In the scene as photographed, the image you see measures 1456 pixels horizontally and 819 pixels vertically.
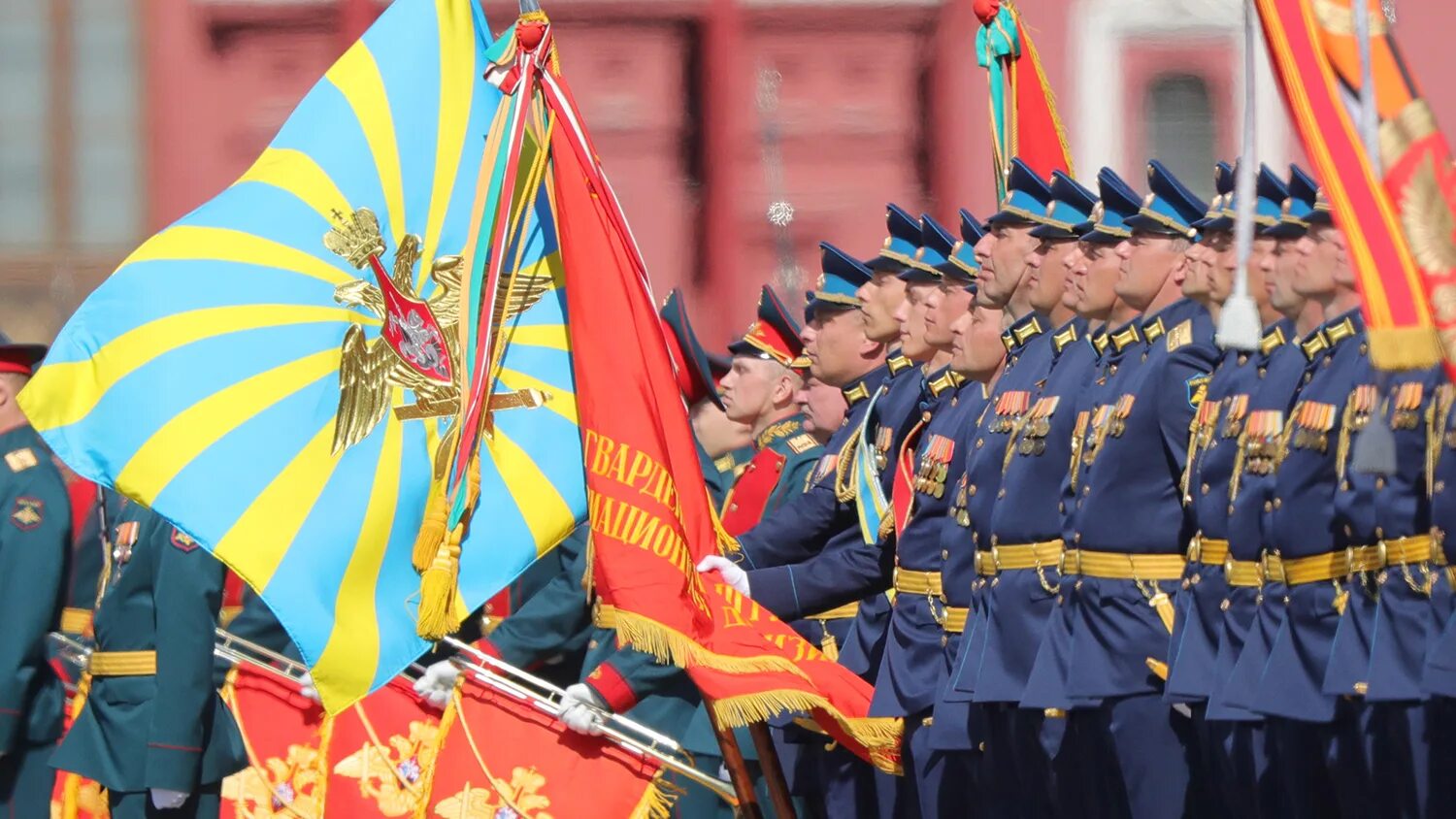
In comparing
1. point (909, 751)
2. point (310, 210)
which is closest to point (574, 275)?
point (310, 210)

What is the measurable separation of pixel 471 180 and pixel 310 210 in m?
0.43

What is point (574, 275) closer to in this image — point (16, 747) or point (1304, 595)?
point (1304, 595)

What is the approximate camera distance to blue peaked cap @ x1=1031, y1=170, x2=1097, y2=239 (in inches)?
274

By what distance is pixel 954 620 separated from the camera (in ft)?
24.1

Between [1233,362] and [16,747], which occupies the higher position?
[1233,362]

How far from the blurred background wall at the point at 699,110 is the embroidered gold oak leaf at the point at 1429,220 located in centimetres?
660

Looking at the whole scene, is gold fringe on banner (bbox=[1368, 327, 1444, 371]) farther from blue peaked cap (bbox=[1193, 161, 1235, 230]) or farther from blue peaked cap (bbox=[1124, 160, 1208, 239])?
blue peaked cap (bbox=[1124, 160, 1208, 239])

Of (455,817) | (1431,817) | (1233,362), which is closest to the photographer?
(1431,817)

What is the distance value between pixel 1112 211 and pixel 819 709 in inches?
62.0

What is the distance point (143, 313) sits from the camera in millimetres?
7129

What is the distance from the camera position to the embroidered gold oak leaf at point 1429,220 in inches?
159

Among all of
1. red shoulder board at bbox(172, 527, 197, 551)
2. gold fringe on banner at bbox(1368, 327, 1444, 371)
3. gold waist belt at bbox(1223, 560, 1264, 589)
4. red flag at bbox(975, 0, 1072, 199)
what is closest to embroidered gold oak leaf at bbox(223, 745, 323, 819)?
red shoulder board at bbox(172, 527, 197, 551)

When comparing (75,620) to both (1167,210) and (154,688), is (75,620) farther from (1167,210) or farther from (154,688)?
(1167,210)

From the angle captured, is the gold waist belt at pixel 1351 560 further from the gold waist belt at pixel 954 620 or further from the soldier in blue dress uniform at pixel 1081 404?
the gold waist belt at pixel 954 620
